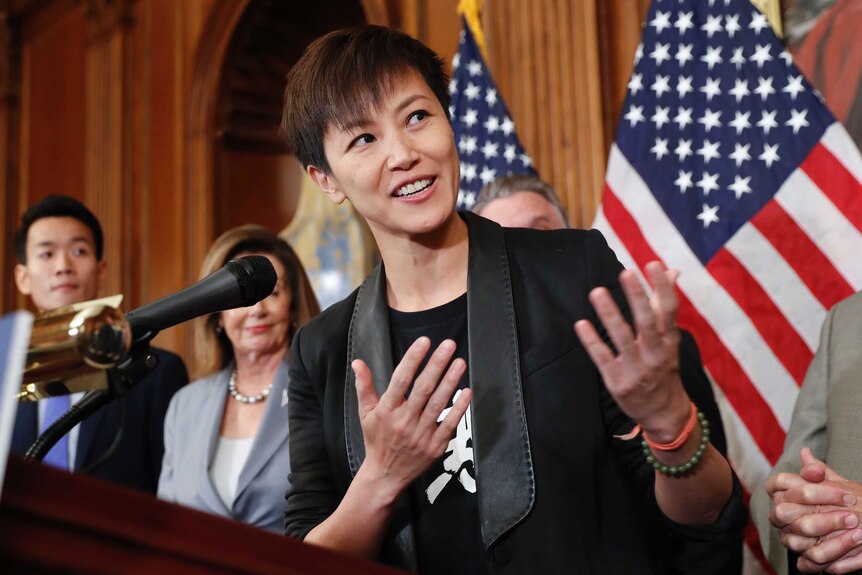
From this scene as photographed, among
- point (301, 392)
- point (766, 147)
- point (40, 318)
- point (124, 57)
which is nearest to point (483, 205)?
point (766, 147)

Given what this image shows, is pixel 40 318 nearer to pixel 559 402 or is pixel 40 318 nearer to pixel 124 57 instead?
pixel 559 402

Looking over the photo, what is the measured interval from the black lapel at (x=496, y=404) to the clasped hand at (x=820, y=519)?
0.66m

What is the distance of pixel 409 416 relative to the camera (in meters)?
1.26

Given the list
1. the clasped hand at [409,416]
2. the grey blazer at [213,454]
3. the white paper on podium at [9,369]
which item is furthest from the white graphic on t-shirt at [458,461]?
the grey blazer at [213,454]

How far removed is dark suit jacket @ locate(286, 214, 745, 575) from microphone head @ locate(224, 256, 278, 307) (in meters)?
0.35

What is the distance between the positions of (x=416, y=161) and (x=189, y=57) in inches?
167

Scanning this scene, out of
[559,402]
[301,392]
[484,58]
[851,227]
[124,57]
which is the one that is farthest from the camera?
[124,57]

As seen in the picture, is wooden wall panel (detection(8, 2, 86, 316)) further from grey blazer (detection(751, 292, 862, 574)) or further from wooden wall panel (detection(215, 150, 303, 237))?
grey blazer (detection(751, 292, 862, 574))

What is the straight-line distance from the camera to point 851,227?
2.64 meters

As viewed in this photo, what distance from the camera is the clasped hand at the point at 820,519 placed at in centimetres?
167

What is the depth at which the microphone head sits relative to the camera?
1.11 m

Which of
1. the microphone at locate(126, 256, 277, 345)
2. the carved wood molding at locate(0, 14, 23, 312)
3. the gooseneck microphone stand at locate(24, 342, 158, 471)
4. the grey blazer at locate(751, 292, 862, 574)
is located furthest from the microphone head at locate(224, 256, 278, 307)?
the carved wood molding at locate(0, 14, 23, 312)

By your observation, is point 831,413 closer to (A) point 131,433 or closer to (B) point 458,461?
(B) point 458,461

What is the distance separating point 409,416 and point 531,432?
198 mm
